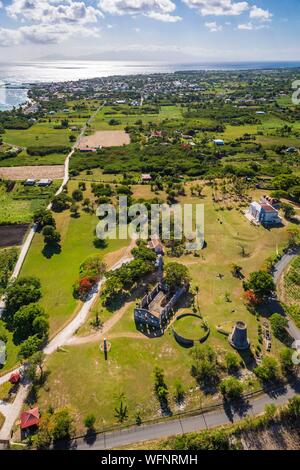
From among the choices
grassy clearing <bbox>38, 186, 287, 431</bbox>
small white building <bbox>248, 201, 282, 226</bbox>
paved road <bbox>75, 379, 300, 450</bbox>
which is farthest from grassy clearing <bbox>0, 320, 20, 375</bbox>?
small white building <bbox>248, 201, 282, 226</bbox>

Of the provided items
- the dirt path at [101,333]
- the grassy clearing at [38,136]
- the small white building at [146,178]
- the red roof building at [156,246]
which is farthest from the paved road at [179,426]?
the grassy clearing at [38,136]

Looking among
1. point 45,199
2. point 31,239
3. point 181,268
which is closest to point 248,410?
point 181,268

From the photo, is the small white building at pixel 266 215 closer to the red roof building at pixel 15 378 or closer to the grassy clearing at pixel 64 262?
the grassy clearing at pixel 64 262

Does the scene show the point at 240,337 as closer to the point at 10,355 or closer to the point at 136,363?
the point at 136,363

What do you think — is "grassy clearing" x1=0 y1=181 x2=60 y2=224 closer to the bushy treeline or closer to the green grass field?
the bushy treeline

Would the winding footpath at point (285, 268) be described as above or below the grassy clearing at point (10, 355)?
above
